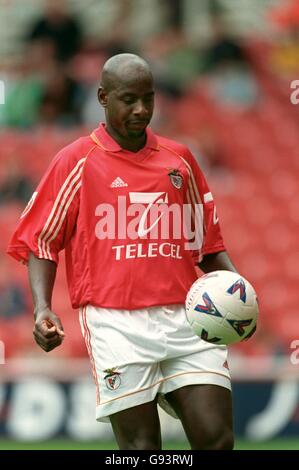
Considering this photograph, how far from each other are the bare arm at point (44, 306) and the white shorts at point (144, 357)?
8.0 inches

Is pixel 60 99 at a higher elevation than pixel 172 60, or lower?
lower

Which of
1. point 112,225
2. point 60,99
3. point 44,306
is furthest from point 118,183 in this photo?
point 60,99

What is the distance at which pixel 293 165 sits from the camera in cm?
1533

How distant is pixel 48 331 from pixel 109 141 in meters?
0.97

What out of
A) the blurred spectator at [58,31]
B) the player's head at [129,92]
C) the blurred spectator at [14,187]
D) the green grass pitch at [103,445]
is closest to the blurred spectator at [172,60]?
the blurred spectator at [58,31]

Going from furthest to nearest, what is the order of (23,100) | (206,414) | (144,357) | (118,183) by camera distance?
(23,100) < (118,183) < (144,357) < (206,414)

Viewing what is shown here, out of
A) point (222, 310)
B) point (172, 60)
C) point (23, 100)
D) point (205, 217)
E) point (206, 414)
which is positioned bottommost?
point (23, 100)

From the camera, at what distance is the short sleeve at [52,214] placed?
578 centimetres

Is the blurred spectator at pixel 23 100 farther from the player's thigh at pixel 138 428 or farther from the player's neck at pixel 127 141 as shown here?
the player's thigh at pixel 138 428

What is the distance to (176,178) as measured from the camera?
19.3 ft

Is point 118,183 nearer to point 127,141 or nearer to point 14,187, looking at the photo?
point 127,141

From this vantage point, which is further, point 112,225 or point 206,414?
point 112,225

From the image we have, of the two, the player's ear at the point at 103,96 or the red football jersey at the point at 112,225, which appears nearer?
the red football jersey at the point at 112,225
